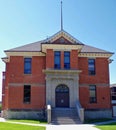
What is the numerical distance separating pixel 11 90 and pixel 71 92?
7.63m

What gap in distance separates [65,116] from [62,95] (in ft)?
14.1

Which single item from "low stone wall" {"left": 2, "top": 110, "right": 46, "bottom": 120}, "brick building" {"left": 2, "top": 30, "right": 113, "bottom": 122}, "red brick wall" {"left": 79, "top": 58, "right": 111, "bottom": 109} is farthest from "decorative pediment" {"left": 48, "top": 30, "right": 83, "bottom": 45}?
"low stone wall" {"left": 2, "top": 110, "right": 46, "bottom": 120}

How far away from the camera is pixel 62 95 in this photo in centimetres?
3216

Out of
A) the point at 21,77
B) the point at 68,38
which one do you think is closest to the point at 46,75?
the point at 21,77

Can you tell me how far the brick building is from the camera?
104 ft

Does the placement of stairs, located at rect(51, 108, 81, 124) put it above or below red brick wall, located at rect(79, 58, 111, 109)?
below

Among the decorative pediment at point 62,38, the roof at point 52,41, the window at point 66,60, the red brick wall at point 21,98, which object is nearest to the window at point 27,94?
the red brick wall at point 21,98

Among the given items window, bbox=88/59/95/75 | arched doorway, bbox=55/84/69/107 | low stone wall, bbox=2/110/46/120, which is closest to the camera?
low stone wall, bbox=2/110/46/120

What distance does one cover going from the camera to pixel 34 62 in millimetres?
33656

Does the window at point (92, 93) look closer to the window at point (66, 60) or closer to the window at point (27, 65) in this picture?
the window at point (66, 60)

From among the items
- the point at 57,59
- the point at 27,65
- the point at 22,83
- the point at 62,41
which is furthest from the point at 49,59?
the point at 22,83

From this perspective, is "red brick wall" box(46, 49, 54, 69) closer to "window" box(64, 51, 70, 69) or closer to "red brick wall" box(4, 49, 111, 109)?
"red brick wall" box(4, 49, 111, 109)

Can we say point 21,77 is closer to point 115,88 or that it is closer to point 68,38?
point 68,38

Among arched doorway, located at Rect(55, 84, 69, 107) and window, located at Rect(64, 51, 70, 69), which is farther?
window, located at Rect(64, 51, 70, 69)
